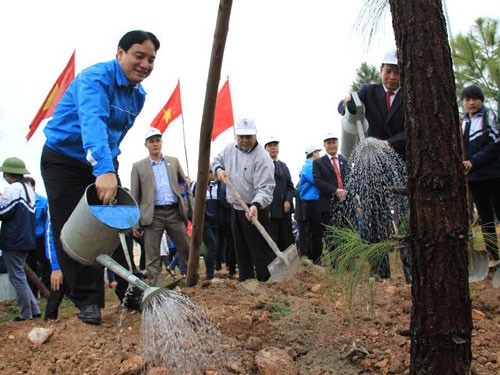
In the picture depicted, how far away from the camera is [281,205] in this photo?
6.06 meters

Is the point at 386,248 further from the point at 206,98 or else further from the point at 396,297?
the point at 206,98

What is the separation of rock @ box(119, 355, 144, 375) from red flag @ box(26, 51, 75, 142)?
246 inches

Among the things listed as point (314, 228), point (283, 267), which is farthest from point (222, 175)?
point (314, 228)

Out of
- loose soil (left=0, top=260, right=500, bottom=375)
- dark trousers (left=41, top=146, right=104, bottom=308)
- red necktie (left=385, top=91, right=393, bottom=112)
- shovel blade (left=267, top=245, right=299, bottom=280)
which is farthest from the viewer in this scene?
shovel blade (left=267, top=245, right=299, bottom=280)

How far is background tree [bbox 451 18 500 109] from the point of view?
873 cm

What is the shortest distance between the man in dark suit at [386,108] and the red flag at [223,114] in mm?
4084

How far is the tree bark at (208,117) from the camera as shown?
280 cm

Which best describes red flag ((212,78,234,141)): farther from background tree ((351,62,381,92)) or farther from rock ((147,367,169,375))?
background tree ((351,62,381,92))

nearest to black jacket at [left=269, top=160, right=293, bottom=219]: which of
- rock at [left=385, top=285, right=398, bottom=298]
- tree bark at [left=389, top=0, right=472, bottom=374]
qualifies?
rock at [left=385, top=285, right=398, bottom=298]

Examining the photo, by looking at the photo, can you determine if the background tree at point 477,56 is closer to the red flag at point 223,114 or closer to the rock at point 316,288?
the red flag at point 223,114

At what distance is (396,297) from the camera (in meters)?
3.11

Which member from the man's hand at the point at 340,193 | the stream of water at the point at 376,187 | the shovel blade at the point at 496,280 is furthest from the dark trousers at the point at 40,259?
the shovel blade at the point at 496,280

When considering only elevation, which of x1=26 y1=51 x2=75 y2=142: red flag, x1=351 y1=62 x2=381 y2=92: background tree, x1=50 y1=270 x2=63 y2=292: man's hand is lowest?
x1=50 y1=270 x2=63 y2=292: man's hand

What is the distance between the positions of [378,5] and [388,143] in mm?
1236
